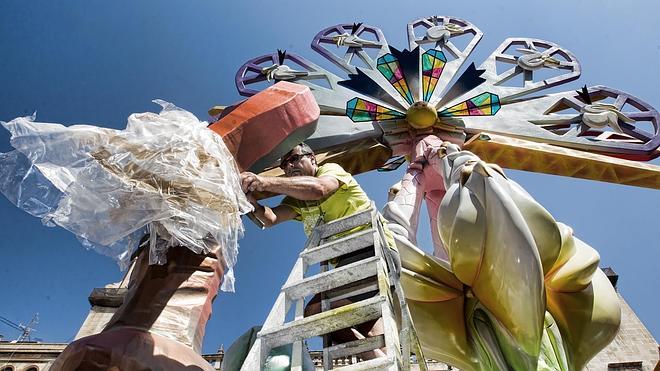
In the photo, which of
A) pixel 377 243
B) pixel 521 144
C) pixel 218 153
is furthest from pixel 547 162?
pixel 218 153

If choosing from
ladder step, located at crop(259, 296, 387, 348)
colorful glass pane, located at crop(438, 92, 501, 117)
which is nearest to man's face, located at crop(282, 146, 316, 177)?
ladder step, located at crop(259, 296, 387, 348)

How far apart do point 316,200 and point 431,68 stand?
4.04 m

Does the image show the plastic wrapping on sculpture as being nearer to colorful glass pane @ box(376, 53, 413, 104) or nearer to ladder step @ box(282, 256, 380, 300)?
ladder step @ box(282, 256, 380, 300)

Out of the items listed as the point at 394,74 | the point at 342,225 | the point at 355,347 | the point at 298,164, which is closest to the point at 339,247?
the point at 342,225

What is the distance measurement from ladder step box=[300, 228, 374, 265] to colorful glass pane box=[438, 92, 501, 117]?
12.9ft

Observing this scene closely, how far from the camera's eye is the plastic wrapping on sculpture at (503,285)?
9.24 feet

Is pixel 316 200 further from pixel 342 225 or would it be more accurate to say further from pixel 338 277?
pixel 338 277

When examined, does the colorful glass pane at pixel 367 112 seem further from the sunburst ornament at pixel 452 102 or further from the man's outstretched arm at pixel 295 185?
the man's outstretched arm at pixel 295 185

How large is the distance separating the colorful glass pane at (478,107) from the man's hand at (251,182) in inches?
162

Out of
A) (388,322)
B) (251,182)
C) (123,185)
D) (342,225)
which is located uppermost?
(342,225)

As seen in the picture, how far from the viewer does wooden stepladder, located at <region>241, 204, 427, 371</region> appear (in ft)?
5.66

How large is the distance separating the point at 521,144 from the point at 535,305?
3510 mm

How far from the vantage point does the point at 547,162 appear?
5.97 m

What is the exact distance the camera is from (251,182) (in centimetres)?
228
